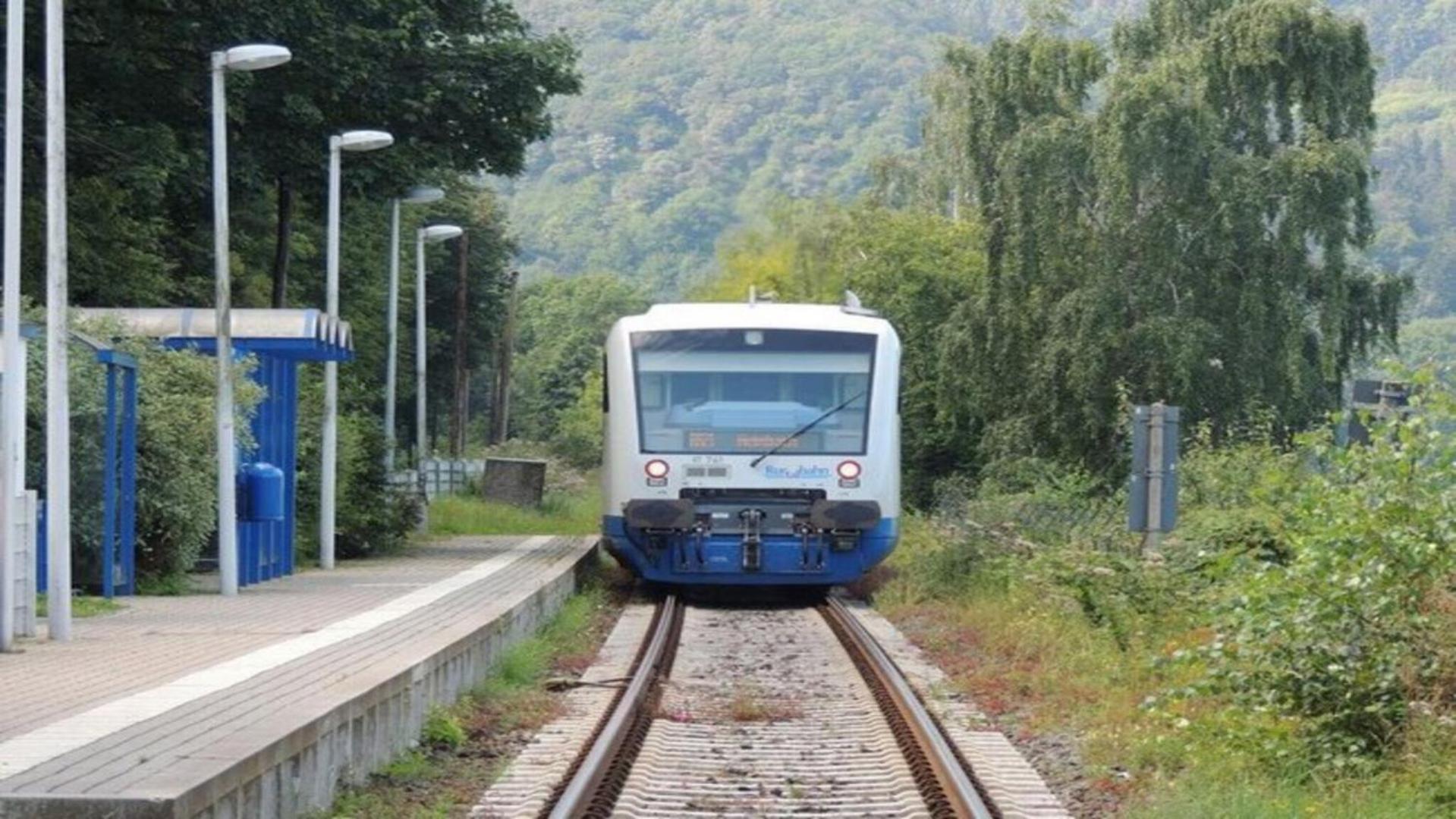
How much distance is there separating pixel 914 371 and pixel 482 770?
38.1m

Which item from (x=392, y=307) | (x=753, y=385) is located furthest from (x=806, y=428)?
(x=392, y=307)

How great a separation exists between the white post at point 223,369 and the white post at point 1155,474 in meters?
8.12

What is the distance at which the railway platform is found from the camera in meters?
7.75

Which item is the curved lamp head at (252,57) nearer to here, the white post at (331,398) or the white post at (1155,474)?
the white post at (331,398)

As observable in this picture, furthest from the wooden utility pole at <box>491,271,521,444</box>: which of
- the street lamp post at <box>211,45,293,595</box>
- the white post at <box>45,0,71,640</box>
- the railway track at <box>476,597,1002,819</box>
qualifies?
the white post at <box>45,0,71,640</box>

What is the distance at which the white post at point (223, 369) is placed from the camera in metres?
20.6

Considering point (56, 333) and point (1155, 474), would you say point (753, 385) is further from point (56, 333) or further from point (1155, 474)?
point (56, 333)

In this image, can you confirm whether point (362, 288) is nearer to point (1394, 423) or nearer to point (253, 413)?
point (253, 413)

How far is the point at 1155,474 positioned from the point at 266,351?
984 centimetres

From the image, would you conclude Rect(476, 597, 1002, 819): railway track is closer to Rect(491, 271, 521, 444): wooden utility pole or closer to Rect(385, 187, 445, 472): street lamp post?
Rect(385, 187, 445, 472): street lamp post

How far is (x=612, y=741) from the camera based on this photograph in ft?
38.7

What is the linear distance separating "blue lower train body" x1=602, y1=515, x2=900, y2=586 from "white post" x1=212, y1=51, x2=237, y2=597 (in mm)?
3752

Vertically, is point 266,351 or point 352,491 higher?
point 266,351

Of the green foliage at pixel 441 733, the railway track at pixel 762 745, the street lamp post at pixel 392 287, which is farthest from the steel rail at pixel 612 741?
the street lamp post at pixel 392 287
